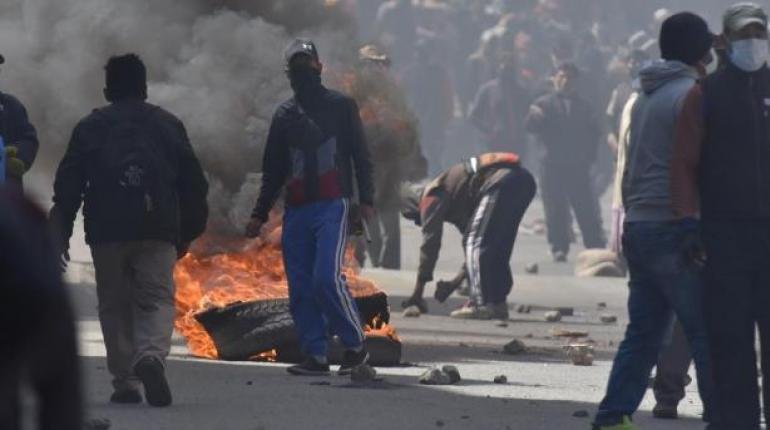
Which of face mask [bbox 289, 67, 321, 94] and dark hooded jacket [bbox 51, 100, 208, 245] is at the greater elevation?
face mask [bbox 289, 67, 321, 94]

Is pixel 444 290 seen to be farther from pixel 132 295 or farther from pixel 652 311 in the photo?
pixel 652 311

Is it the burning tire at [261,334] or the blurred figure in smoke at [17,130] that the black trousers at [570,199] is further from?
the blurred figure in smoke at [17,130]

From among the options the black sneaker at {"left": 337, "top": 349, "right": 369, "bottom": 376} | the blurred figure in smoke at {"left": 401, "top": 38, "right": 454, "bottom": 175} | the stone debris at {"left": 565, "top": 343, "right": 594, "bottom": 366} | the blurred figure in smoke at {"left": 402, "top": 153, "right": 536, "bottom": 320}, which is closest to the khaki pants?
the black sneaker at {"left": 337, "top": 349, "right": 369, "bottom": 376}

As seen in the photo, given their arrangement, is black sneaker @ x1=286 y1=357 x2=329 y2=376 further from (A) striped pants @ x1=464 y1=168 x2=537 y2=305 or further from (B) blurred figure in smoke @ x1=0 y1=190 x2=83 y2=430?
(B) blurred figure in smoke @ x1=0 y1=190 x2=83 y2=430

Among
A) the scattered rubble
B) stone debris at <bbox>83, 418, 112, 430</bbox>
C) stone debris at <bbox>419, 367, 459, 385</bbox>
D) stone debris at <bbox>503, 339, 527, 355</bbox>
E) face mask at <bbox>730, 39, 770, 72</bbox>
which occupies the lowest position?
the scattered rubble

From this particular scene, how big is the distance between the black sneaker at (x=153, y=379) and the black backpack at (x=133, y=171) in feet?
1.95

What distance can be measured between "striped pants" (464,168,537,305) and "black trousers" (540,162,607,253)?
324 inches

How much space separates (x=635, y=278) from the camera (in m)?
6.62

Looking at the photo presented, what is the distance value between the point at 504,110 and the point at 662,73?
19.3 m

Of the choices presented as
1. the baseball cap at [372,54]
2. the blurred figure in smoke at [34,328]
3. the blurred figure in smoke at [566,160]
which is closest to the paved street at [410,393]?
the baseball cap at [372,54]

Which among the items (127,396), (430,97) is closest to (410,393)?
(127,396)

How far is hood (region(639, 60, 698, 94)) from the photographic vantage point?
6.75 m

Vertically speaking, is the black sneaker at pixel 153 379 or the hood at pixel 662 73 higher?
the hood at pixel 662 73

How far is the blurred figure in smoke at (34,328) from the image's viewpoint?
6.54ft
